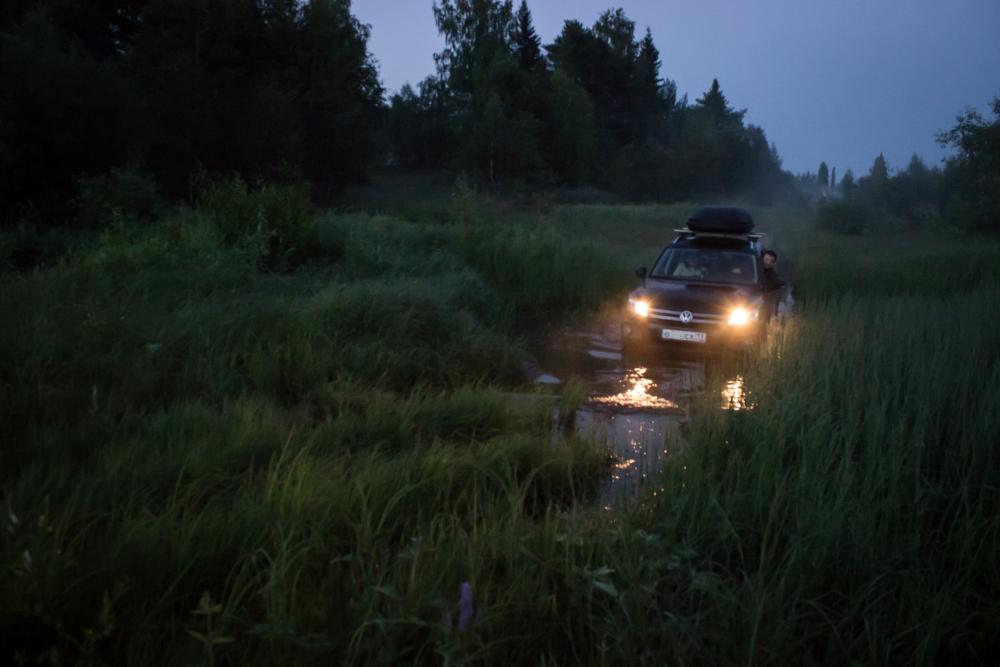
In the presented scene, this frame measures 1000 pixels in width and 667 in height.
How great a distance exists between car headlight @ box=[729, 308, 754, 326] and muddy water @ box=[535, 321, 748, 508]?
0.45 meters

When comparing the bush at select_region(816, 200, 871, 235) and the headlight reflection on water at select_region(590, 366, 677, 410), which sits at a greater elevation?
the bush at select_region(816, 200, 871, 235)

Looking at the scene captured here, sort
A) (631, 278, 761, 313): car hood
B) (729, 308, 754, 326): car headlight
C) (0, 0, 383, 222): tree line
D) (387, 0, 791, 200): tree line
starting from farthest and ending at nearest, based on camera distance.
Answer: (387, 0, 791, 200): tree line
(0, 0, 383, 222): tree line
(631, 278, 761, 313): car hood
(729, 308, 754, 326): car headlight

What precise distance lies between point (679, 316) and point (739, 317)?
685 mm

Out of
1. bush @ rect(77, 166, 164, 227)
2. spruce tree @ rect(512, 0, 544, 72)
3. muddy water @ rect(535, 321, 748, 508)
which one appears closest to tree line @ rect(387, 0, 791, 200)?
spruce tree @ rect(512, 0, 544, 72)

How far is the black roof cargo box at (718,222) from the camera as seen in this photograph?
1183cm

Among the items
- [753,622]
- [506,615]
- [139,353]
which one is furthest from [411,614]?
[139,353]

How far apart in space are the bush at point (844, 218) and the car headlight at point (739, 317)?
27.2m

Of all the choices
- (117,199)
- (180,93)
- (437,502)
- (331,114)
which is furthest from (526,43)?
(437,502)

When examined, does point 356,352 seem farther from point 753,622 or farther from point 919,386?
point 753,622

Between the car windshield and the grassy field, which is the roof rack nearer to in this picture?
the car windshield

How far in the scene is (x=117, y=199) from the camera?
14414 millimetres

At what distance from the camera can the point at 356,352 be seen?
7.66 meters

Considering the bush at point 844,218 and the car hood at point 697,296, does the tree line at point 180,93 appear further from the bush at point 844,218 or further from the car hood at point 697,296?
the bush at point 844,218

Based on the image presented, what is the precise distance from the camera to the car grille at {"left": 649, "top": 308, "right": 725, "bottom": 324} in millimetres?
9180
